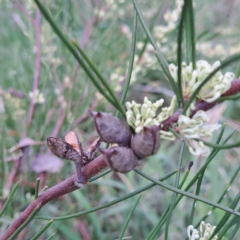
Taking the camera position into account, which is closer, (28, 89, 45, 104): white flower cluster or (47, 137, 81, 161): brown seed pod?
(47, 137, 81, 161): brown seed pod

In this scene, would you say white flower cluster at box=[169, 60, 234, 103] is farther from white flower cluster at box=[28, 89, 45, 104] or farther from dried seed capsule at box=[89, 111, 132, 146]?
white flower cluster at box=[28, 89, 45, 104]

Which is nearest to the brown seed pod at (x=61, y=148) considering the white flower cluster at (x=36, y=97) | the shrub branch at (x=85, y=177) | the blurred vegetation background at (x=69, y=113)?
the shrub branch at (x=85, y=177)

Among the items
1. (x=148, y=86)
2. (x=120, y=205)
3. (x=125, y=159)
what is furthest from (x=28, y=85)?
(x=125, y=159)

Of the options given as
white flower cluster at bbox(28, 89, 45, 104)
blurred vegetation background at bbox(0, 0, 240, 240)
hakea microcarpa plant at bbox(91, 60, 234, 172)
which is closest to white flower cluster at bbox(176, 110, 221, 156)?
hakea microcarpa plant at bbox(91, 60, 234, 172)

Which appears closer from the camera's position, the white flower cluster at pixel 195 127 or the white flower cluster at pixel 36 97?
the white flower cluster at pixel 195 127

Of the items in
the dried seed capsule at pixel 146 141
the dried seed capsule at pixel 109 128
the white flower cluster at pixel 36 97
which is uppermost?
the white flower cluster at pixel 36 97

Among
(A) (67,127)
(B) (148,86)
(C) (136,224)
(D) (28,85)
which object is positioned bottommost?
(C) (136,224)

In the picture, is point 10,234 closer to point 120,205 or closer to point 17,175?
point 17,175

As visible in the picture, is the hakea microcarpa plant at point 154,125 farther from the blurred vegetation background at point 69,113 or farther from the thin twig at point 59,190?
the blurred vegetation background at point 69,113
